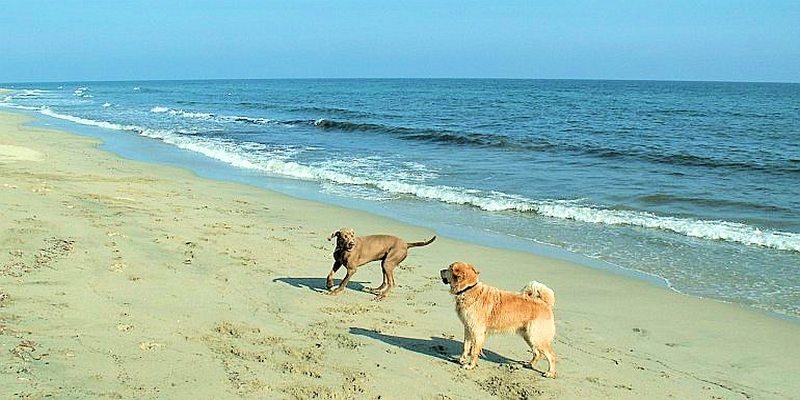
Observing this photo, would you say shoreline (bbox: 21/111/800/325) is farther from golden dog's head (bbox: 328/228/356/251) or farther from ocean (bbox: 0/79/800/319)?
golden dog's head (bbox: 328/228/356/251)

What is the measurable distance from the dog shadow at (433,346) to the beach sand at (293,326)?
21 millimetres

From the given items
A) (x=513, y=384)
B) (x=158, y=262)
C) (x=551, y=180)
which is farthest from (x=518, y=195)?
(x=513, y=384)

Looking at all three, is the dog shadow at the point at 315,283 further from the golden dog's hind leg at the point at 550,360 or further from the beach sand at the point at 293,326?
the golden dog's hind leg at the point at 550,360

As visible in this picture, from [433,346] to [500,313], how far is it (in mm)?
893

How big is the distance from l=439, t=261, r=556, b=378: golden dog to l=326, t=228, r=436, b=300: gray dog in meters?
2.11

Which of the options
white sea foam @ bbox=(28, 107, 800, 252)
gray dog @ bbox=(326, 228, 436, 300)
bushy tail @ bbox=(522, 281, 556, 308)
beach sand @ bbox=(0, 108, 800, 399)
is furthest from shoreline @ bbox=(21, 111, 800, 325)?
bushy tail @ bbox=(522, 281, 556, 308)

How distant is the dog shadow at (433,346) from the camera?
628cm

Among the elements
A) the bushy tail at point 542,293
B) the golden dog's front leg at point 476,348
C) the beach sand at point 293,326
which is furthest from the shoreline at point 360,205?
the golden dog's front leg at point 476,348

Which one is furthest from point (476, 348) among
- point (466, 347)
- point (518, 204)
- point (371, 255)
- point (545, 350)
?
point (518, 204)

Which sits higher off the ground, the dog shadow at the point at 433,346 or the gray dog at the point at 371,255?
the gray dog at the point at 371,255

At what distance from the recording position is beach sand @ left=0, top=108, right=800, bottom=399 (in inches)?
210

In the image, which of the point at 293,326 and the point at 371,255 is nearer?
the point at 293,326

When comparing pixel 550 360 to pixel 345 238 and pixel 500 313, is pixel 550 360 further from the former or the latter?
pixel 345 238

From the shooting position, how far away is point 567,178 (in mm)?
18766
